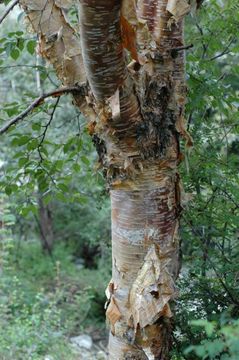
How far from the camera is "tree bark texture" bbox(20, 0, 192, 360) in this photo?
1.60 m

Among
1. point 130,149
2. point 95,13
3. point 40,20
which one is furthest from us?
point 40,20

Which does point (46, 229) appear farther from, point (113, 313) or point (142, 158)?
point (142, 158)

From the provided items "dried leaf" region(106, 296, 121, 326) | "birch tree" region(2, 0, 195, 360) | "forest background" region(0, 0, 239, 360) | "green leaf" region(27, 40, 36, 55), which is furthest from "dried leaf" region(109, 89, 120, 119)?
"green leaf" region(27, 40, 36, 55)

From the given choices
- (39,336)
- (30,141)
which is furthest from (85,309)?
(30,141)

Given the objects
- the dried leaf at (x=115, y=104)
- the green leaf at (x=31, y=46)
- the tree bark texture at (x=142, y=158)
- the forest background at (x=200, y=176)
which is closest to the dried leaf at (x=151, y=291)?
the tree bark texture at (x=142, y=158)

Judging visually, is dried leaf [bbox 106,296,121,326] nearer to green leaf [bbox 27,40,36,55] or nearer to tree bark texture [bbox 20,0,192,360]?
tree bark texture [bbox 20,0,192,360]

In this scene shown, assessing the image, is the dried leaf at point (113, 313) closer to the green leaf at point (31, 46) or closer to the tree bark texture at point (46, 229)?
the green leaf at point (31, 46)

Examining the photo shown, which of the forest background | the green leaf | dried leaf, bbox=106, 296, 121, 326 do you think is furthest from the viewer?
the green leaf

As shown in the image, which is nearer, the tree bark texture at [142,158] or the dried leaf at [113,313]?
the tree bark texture at [142,158]

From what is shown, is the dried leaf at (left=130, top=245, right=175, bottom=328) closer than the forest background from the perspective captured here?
Yes

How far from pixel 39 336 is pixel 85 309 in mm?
1628

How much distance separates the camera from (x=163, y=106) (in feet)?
5.36

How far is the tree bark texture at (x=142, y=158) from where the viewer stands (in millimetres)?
1602

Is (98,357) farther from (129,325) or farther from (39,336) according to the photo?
(129,325)
